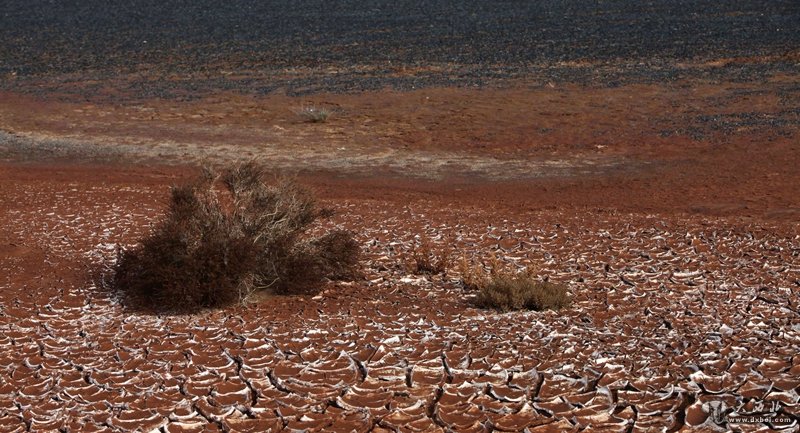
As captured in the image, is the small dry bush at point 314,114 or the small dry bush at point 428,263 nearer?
the small dry bush at point 428,263

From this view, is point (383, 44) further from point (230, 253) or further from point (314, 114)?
point (230, 253)

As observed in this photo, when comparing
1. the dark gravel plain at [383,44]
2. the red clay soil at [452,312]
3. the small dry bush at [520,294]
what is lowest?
the dark gravel plain at [383,44]

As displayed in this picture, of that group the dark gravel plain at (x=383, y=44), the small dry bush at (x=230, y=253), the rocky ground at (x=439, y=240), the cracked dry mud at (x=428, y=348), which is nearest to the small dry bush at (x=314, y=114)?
the rocky ground at (x=439, y=240)

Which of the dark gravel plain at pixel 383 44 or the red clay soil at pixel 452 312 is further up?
the red clay soil at pixel 452 312

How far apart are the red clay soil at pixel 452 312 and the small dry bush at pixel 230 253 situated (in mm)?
191

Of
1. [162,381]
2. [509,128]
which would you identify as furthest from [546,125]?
[162,381]

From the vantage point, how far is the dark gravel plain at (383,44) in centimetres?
2641

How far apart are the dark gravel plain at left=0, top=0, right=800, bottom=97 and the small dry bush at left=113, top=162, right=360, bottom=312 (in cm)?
1544

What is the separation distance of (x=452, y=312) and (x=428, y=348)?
82 cm

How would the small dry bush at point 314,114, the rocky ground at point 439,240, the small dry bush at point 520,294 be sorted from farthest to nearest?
the small dry bush at point 314,114, the small dry bush at point 520,294, the rocky ground at point 439,240

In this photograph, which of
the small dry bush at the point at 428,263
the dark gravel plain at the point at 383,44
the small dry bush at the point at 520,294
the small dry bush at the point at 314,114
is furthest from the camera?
the dark gravel plain at the point at 383,44

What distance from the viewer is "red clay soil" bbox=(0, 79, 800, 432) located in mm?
6750

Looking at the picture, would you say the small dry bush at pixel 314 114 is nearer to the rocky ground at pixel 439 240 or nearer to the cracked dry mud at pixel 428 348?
the rocky ground at pixel 439 240

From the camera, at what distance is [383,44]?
34812 millimetres
